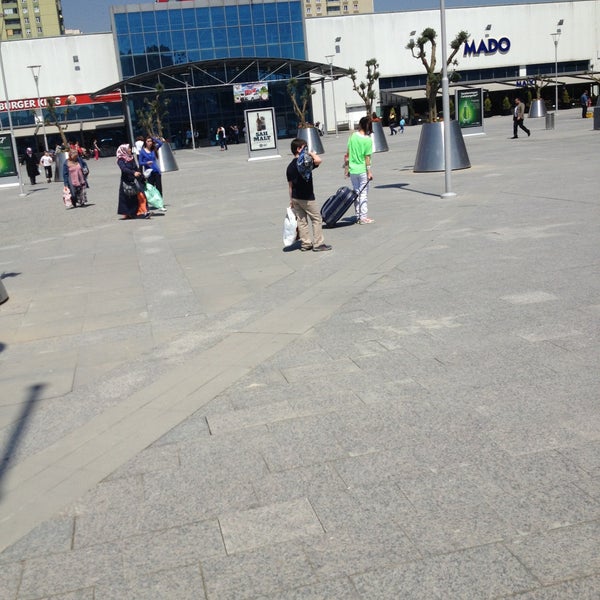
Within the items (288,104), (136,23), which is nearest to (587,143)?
(288,104)

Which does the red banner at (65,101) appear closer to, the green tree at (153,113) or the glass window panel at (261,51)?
the green tree at (153,113)

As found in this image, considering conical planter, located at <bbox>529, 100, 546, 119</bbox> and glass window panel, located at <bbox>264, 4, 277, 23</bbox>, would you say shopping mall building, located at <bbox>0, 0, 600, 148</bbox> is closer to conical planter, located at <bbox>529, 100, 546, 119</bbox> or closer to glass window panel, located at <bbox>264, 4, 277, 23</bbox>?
glass window panel, located at <bbox>264, 4, 277, 23</bbox>

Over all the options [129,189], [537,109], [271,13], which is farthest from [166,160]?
[271,13]

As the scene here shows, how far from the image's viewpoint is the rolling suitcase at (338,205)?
12.1 meters

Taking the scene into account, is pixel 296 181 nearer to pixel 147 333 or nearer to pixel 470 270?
pixel 470 270

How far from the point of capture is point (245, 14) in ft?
225

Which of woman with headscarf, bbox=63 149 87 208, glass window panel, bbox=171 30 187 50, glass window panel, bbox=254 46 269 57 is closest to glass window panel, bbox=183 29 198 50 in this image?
glass window panel, bbox=171 30 187 50

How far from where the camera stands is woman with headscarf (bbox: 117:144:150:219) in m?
16.0

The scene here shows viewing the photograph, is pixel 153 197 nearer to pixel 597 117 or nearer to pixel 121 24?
pixel 597 117

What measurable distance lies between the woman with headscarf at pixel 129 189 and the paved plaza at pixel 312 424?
5.81 m

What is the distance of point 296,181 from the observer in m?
9.97

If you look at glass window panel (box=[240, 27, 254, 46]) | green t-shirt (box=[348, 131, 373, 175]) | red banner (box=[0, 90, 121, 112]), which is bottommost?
green t-shirt (box=[348, 131, 373, 175])

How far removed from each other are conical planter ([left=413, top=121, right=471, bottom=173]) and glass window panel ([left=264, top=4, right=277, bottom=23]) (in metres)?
53.8

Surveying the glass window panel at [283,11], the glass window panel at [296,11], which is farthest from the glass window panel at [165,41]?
the glass window panel at [296,11]
